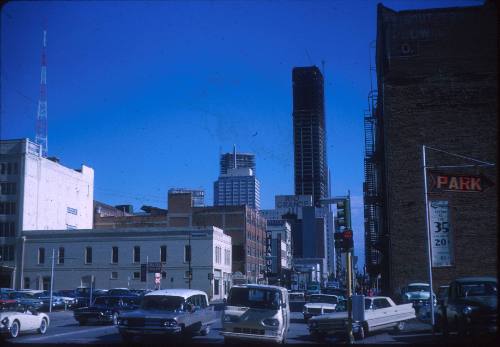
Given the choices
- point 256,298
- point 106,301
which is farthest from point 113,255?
point 256,298

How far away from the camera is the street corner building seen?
39781 millimetres

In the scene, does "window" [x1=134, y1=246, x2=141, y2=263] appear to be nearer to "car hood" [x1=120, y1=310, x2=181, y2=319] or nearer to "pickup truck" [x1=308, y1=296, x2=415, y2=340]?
"pickup truck" [x1=308, y1=296, x2=415, y2=340]

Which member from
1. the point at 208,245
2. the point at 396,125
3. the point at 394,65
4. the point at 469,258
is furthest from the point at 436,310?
the point at 208,245

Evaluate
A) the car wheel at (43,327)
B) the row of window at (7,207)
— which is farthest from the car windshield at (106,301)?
the row of window at (7,207)

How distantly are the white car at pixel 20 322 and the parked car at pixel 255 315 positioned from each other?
26.4 ft

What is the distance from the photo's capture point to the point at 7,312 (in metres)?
21.5

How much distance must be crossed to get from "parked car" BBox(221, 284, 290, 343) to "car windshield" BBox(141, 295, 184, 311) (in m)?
1.95

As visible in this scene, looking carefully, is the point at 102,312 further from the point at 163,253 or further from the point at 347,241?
the point at 163,253

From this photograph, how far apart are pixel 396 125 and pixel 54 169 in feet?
198

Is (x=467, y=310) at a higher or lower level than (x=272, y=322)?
higher

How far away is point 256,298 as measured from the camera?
1795 cm

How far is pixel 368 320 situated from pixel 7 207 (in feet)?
222

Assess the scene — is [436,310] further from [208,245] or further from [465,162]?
[208,245]

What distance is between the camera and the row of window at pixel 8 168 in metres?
78.3
